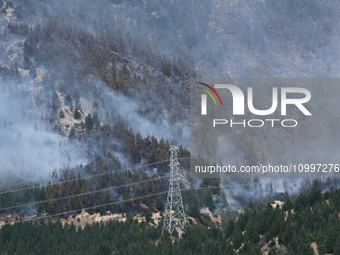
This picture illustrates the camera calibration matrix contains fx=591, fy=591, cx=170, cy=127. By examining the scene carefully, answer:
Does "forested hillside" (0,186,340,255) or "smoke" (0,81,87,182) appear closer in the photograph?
"forested hillside" (0,186,340,255)

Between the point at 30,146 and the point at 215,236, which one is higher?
the point at 30,146

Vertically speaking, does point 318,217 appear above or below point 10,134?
below

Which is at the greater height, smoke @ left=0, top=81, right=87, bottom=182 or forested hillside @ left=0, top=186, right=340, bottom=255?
smoke @ left=0, top=81, right=87, bottom=182

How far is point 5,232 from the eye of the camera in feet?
437

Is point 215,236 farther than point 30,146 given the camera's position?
No

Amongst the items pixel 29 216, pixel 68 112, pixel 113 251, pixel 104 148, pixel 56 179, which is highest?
pixel 68 112

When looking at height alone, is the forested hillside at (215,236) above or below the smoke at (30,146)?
below

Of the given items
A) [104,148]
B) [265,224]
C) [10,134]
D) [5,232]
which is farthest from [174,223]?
[10,134]

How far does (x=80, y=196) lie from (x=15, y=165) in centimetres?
2589

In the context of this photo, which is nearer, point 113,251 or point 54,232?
point 113,251

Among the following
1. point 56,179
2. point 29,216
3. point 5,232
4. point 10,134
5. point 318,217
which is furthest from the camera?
point 10,134

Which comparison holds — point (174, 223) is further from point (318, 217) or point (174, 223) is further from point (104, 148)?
point (104, 148)

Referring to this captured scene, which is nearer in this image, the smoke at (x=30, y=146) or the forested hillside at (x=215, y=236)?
the forested hillside at (x=215, y=236)

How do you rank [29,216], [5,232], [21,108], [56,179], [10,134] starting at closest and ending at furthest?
[5,232] → [29,216] → [56,179] → [10,134] → [21,108]
